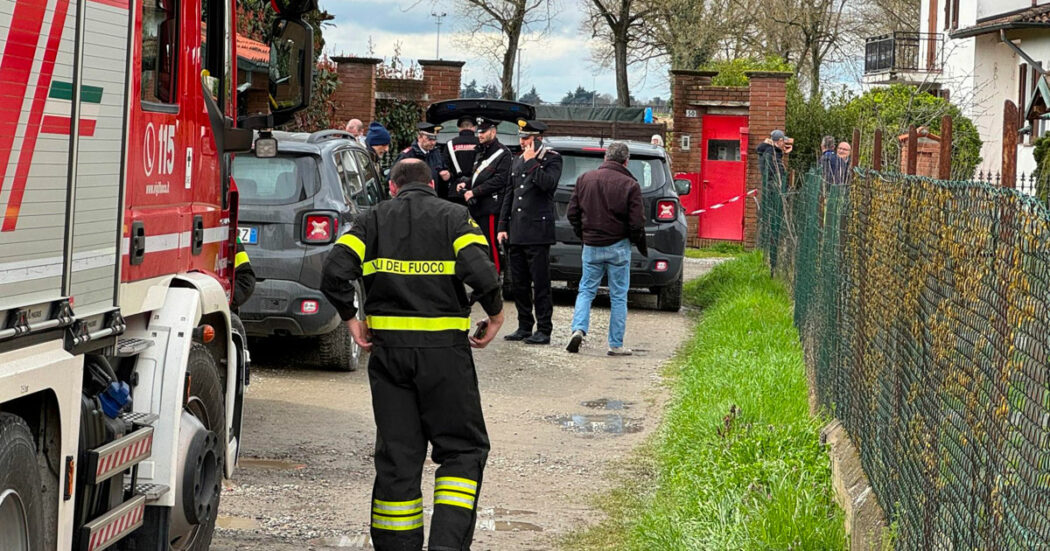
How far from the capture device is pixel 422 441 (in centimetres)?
583

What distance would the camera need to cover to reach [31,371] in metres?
3.92

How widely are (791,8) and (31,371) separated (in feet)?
167

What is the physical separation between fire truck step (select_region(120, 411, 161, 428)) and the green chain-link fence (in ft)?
8.32

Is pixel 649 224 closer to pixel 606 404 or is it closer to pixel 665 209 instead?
pixel 665 209

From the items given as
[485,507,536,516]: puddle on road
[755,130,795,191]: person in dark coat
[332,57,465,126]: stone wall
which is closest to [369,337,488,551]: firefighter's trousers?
[485,507,536,516]: puddle on road

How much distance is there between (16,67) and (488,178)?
10628 mm

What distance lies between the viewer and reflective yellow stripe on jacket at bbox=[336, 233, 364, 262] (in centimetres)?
585

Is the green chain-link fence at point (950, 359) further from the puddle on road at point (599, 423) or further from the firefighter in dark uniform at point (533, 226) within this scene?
the firefighter in dark uniform at point (533, 226)

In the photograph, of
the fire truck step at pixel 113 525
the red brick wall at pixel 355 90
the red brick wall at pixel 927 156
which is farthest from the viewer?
the red brick wall at pixel 355 90

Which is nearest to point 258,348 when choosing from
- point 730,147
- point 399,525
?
point 399,525

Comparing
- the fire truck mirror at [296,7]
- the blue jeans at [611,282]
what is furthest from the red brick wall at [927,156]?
the fire truck mirror at [296,7]

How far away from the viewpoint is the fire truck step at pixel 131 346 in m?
4.89

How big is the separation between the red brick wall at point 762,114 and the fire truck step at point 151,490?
70.2 ft

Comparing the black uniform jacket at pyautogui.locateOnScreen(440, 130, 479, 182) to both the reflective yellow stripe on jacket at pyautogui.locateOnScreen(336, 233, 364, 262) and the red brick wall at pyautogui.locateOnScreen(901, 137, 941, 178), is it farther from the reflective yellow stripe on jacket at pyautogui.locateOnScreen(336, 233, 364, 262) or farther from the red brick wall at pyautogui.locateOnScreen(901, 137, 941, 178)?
the reflective yellow stripe on jacket at pyautogui.locateOnScreen(336, 233, 364, 262)
